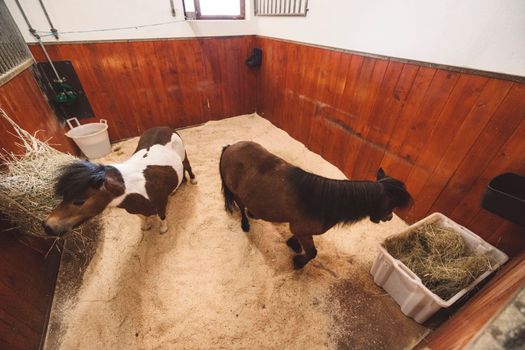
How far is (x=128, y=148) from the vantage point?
9.77 feet

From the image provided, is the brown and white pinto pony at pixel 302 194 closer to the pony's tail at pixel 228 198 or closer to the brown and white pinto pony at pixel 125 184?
the pony's tail at pixel 228 198

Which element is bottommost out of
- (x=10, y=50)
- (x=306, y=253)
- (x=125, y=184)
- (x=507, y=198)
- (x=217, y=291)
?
(x=217, y=291)

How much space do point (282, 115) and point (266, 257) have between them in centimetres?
233

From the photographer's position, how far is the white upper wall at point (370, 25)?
4.13ft

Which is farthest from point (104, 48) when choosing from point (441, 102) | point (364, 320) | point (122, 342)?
point (364, 320)

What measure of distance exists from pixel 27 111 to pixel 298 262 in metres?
2.55

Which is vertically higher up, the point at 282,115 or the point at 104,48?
the point at 104,48

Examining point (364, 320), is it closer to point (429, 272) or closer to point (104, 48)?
point (429, 272)

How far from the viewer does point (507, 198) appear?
1.12 m

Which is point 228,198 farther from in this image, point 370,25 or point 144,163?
point 370,25

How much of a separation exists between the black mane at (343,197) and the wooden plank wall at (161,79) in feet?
8.93

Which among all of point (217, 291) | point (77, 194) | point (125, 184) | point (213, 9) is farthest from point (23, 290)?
point (213, 9)

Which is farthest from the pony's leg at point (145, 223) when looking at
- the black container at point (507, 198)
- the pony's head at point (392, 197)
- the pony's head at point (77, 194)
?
the black container at point (507, 198)

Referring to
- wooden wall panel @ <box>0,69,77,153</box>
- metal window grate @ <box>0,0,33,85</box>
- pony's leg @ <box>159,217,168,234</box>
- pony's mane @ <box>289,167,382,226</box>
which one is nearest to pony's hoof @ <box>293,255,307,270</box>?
pony's mane @ <box>289,167,382,226</box>
